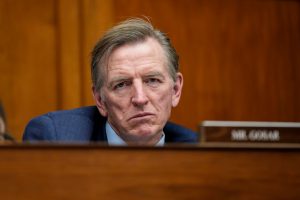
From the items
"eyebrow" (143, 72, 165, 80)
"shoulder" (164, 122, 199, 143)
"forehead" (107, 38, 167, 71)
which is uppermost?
"forehead" (107, 38, 167, 71)

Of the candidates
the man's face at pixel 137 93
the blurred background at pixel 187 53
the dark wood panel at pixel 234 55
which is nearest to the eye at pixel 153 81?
the man's face at pixel 137 93

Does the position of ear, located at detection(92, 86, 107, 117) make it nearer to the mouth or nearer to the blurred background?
the mouth

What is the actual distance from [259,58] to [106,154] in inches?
84.5

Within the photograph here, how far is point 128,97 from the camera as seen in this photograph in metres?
1.78

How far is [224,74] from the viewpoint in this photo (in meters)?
3.06

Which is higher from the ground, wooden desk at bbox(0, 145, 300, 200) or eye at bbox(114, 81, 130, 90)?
eye at bbox(114, 81, 130, 90)

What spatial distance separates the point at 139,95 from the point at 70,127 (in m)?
0.19

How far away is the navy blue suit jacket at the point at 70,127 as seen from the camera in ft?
5.59

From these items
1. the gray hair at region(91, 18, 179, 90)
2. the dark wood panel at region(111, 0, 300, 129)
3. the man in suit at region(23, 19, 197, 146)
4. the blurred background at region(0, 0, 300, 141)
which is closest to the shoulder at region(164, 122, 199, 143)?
the man in suit at region(23, 19, 197, 146)

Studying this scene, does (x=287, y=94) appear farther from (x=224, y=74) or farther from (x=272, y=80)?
(x=224, y=74)

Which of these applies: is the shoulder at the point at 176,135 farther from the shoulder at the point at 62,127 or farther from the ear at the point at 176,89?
the shoulder at the point at 62,127

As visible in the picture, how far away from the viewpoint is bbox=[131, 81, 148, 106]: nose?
69.2 inches

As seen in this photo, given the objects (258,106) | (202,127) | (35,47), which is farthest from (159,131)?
(258,106)

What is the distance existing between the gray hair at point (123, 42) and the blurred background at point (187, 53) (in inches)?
35.1
